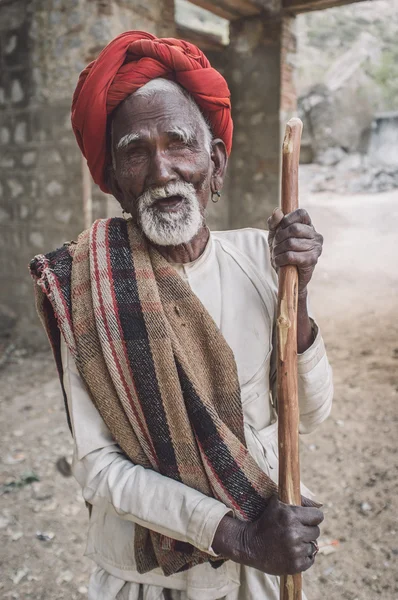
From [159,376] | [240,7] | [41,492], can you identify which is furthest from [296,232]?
[240,7]

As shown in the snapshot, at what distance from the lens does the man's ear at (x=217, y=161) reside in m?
1.49

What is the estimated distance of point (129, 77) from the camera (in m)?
1.32

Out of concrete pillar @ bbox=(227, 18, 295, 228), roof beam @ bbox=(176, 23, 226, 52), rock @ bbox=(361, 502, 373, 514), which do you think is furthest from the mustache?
concrete pillar @ bbox=(227, 18, 295, 228)

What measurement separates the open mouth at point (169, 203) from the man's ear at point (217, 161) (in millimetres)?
192

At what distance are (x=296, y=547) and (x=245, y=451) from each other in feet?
0.76

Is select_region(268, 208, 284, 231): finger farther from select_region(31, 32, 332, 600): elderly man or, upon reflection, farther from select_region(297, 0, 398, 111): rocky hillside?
select_region(297, 0, 398, 111): rocky hillside

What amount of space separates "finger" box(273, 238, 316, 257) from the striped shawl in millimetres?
241

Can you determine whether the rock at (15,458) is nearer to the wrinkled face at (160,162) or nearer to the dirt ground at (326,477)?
the dirt ground at (326,477)

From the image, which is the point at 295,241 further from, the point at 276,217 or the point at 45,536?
the point at 45,536

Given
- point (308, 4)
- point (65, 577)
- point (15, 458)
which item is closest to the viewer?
point (65, 577)

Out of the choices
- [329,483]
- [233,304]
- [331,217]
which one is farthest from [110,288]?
[331,217]

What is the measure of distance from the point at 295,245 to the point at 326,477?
8.66ft

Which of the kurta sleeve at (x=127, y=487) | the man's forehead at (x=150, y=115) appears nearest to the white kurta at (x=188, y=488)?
the kurta sleeve at (x=127, y=487)

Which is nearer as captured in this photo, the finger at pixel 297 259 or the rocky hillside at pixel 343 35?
the finger at pixel 297 259
